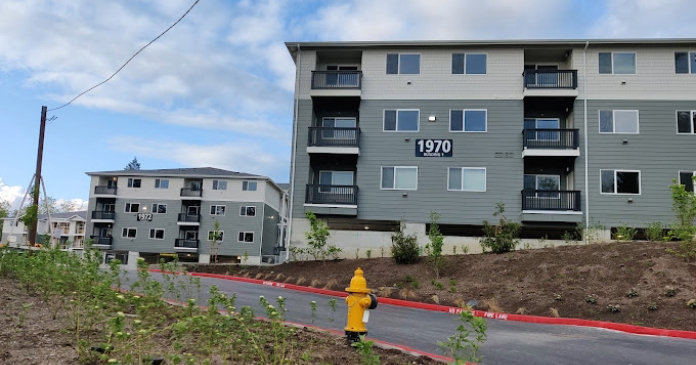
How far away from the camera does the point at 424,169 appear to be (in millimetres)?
24156

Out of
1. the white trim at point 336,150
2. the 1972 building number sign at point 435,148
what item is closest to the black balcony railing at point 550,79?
the 1972 building number sign at point 435,148

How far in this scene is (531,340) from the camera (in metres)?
8.64

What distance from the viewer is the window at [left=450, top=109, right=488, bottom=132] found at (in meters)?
24.2

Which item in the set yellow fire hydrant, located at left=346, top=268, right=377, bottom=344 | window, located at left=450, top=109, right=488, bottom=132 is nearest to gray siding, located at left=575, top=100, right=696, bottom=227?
window, located at left=450, top=109, right=488, bottom=132

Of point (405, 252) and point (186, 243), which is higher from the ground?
point (405, 252)

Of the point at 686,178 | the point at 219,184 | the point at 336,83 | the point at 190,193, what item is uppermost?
the point at 336,83

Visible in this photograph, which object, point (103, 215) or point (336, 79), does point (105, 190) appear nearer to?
point (103, 215)

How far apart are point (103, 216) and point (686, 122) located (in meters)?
48.4

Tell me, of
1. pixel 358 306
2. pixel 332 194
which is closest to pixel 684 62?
pixel 332 194

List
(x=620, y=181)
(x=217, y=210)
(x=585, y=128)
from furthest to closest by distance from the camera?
(x=217, y=210), (x=585, y=128), (x=620, y=181)

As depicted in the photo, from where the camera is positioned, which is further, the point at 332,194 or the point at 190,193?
the point at 190,193

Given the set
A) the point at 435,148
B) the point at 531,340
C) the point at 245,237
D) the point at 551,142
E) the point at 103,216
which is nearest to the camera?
the point at 531,340

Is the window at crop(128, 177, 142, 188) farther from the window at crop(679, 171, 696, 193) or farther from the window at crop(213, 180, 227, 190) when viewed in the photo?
the window at crop(679, 171, 696, 193)

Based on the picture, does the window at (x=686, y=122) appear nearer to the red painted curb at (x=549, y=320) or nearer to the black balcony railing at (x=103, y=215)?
the red painted curb at (x=549, y=320)
